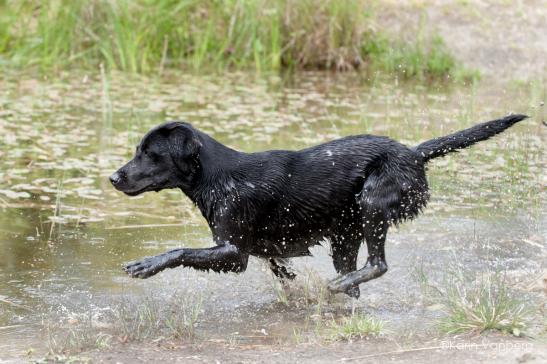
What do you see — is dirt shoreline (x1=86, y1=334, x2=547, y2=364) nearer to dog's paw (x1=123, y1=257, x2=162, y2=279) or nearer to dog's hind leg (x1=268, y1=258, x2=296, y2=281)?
dog's paw (x1=123, y1=257, x2=162, y2=279)

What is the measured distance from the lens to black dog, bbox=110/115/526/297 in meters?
5.31

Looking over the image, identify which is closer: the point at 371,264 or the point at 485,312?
the point at 485,312

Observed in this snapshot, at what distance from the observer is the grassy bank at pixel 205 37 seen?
1124 centimetres

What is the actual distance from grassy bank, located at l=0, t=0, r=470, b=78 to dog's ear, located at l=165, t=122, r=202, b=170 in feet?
19.9

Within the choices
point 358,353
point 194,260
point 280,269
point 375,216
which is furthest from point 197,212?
point 358,353

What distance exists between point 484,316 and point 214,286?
2.00m

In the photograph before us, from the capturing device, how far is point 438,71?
37.1ft

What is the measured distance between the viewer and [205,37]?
37.8 ft

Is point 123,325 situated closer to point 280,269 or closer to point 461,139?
point 280,269

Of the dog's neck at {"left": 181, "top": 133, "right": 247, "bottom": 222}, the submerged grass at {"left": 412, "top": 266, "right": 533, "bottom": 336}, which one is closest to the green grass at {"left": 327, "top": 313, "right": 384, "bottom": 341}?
the submerged grass at {"left": 412, "top": 266, "right": 533, "bottom": 336}

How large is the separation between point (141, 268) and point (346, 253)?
137 centimetres

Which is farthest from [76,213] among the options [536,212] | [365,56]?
[365,56]

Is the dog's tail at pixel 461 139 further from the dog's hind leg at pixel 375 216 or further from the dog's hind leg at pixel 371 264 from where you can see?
the dog's hind leg at pixel 371 264

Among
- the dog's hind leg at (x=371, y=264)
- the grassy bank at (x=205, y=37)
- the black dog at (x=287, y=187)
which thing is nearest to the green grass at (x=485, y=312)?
the dog's hind leg at (x=371, y=264)
